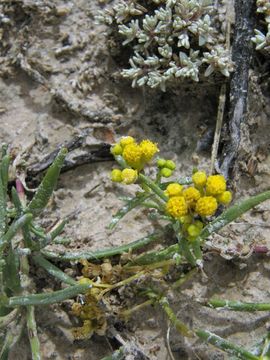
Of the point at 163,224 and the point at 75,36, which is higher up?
the point at 75,36

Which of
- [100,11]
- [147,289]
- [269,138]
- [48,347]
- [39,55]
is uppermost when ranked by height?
[100,11]

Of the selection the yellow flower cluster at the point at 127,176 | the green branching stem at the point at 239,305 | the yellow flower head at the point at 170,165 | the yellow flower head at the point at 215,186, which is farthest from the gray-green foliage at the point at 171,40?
the green branching stem at the point at 239,305

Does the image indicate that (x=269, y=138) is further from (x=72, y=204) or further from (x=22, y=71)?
(x=22, y=71)

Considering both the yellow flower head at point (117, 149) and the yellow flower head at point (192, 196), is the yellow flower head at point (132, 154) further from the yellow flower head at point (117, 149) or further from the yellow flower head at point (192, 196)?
the yellow flower head at point (192, 196)

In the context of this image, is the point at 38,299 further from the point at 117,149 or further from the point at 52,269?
the point at 117,149

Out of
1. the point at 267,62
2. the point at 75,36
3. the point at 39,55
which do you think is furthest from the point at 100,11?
the point at 267,62

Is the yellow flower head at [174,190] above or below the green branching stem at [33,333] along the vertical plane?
above
